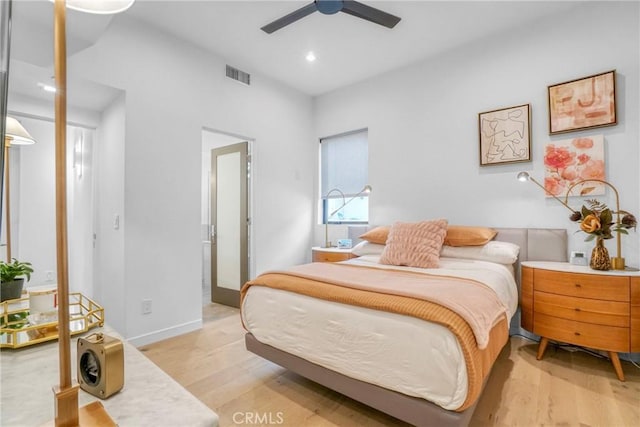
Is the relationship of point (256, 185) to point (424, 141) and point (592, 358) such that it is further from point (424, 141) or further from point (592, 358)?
point (592, 358)

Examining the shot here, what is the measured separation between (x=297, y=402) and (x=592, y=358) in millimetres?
2406

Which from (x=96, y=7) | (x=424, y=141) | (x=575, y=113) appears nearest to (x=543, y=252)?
(x=575, y=113)

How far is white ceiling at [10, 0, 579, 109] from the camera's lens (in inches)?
107

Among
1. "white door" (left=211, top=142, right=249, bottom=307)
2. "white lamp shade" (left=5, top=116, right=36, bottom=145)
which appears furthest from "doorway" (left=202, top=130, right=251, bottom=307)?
"white lamp shade" (left=5, top=116, right=36, bottom=145)

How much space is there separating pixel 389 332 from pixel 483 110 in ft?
8.97

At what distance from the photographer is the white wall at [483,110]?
253cm

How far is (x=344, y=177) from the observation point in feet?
14.4

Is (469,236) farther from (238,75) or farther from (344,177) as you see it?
(238,75)

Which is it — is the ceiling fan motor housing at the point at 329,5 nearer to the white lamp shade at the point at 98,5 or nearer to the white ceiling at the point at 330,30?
the white ceiling at the point at 330,30

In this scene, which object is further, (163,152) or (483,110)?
(483,110)

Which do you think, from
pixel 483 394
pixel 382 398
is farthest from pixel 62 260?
pixel 483 394

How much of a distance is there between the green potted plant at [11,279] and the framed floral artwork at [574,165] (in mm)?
3700

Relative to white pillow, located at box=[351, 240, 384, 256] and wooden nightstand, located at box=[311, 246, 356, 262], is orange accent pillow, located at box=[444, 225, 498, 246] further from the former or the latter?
wooden nightstand, located at box=[311, 246, 356, 262]

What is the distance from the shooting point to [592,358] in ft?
8.15
